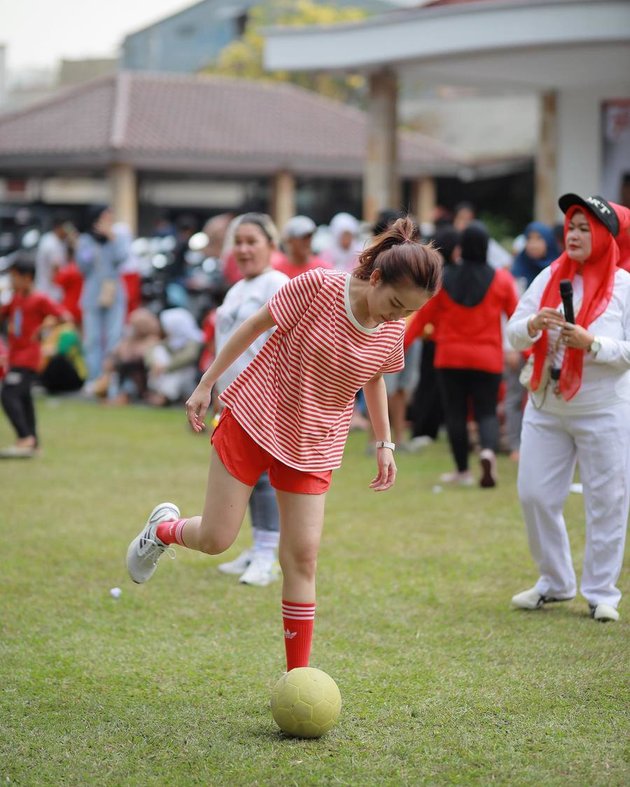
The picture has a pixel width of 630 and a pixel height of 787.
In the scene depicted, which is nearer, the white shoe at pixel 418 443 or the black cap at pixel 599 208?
the black cap at pixel 599 208

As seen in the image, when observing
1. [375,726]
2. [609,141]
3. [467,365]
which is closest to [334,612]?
[375,726]

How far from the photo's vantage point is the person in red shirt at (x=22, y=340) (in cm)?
1113

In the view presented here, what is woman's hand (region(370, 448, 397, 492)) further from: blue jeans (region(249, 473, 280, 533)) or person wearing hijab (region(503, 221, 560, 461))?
person wearing hijab (region(503, 221, 560, 461))

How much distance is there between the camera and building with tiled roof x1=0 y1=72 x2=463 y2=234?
3228 centimetres

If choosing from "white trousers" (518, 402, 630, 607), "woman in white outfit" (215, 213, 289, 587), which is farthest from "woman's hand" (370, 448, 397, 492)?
"woman in white outfit" (215, 213, 289, 587)

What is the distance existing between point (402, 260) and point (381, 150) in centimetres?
1379

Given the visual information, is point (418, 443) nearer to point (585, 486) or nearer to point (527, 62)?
point (585, 486)

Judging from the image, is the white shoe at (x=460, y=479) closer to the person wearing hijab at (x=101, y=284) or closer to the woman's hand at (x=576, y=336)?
the woman's hand at (x=576, y=336)

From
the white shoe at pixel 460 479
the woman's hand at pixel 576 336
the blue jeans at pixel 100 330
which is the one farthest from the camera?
the blue jeans at pixel 100 330

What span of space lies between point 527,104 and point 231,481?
3633cm

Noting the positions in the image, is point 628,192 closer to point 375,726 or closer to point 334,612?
point 334,612

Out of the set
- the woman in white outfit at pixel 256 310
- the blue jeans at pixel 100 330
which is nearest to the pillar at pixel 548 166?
the blue jeans at pixel 100 330

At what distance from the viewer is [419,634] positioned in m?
5.75

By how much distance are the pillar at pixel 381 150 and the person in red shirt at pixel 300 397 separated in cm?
1313
